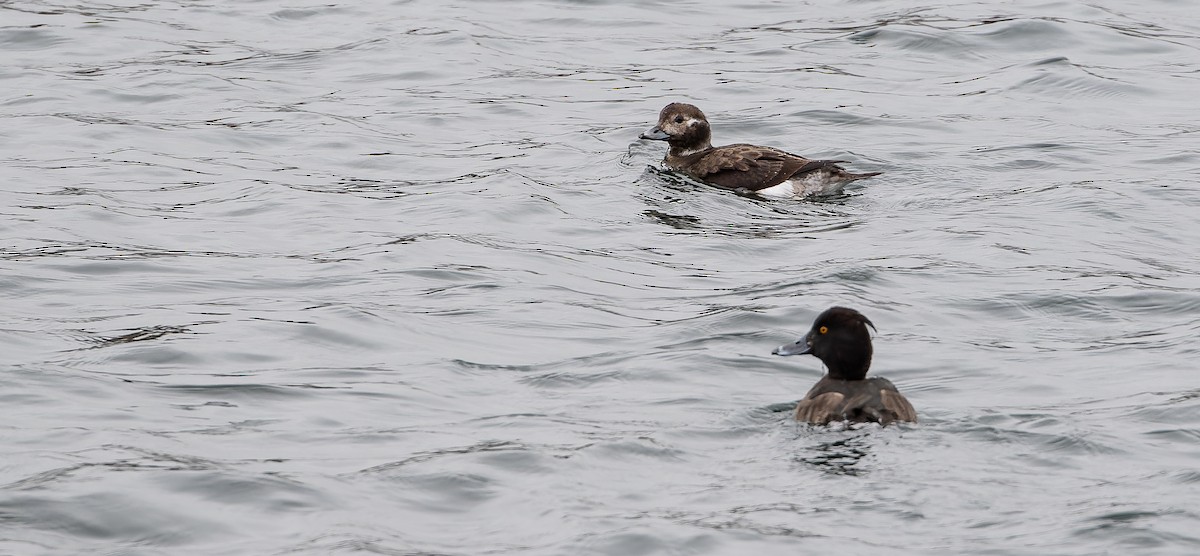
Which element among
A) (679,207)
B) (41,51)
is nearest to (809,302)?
(679,207)

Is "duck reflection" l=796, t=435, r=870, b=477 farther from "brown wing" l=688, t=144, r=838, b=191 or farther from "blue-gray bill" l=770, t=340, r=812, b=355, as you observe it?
"brown wing" l=688, t=144, r=838, b=191

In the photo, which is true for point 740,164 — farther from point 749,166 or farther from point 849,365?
point 849,365

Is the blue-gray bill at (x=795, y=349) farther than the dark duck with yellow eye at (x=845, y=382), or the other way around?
the blue-gray bill at (x=795, y=349)

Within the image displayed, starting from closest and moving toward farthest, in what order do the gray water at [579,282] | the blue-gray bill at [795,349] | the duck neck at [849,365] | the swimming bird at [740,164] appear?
the gray water at [579,282]
the duck neck at [849,365]
the blue-gray bill at [795,349]
the swimming bird at [740,164]

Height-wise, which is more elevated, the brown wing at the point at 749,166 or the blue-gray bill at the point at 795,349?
the blue-gray bill at the point at 795,349

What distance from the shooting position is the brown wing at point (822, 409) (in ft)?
28.4

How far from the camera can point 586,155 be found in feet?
51.4

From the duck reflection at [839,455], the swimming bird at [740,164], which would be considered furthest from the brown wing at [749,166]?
the duck reflection at [839,455]

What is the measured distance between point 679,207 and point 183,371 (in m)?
5.51

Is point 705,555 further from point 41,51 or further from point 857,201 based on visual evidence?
point 41,51

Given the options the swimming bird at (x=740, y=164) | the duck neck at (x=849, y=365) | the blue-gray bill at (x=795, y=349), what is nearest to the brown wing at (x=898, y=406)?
the duck neck at (x=849, y=365)

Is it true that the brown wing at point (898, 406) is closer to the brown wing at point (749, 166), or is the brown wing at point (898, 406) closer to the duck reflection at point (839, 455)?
the duck reflection at point (839, 455)

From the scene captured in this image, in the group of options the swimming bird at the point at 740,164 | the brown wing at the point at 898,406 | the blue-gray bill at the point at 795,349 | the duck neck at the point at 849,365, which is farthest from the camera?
the swimming bird at the point at 740,164

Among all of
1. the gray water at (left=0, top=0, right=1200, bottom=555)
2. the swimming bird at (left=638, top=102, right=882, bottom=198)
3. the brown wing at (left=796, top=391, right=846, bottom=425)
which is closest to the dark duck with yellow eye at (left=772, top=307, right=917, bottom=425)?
the brown wing at (left=796, top=391, right=846, bottom=425)
